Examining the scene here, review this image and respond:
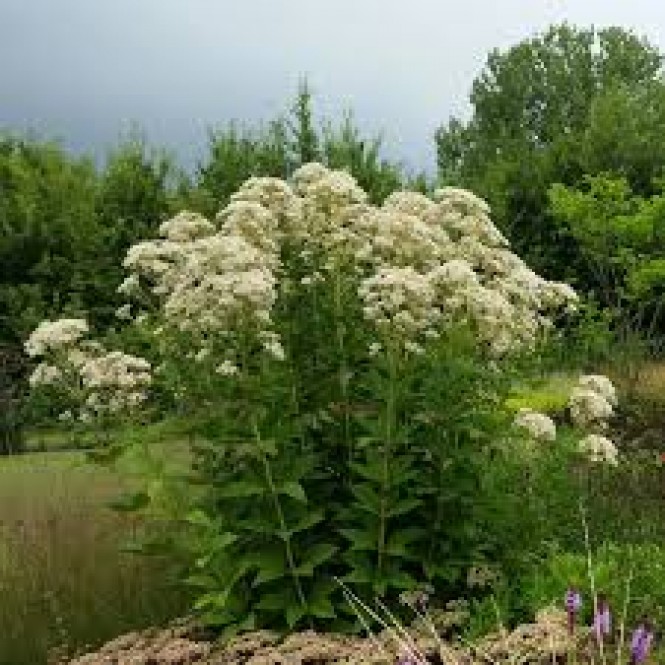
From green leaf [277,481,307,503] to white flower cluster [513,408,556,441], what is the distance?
1.25 m

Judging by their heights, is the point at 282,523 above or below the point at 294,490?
below

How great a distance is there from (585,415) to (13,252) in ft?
55.2

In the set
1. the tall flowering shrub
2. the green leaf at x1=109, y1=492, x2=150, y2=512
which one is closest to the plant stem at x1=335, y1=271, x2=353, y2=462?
the tall flowering shrub

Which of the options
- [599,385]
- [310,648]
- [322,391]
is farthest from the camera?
[599,385]

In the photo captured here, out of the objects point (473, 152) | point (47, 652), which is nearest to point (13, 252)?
point (47, 652)

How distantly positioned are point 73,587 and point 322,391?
1703 millimetres

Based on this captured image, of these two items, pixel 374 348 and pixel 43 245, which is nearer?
pixel 374 348

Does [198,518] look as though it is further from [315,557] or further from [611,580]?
[611,580]

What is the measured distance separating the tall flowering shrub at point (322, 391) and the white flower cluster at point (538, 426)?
18cm

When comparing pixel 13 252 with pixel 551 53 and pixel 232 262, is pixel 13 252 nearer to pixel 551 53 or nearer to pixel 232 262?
pixel 232 262

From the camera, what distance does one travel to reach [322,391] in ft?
23.9

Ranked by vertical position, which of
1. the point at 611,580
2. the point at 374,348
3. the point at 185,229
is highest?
the point at 185,229

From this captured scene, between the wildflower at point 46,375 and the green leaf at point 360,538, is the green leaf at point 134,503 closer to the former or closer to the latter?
the wildflower at point 46,375

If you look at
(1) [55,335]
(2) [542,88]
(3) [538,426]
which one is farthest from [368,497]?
(2) [542,88]
